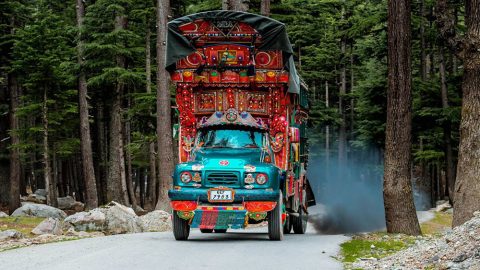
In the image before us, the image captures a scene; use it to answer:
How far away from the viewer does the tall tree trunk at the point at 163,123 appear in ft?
87.6

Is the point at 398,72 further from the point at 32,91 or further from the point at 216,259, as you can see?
the point at 32,91

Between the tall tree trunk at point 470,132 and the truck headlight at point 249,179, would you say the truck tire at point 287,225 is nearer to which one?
the truck headlight at point 249,179

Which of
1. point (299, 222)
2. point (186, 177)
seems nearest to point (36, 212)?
point (299, 222)

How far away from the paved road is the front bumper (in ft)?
3.09

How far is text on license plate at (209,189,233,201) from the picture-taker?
49.4 ft

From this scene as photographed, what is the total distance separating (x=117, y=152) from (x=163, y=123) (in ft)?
24.7

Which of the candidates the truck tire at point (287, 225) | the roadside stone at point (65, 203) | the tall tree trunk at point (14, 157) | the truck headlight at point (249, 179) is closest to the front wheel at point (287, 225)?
the truck tire at point (287, 225)

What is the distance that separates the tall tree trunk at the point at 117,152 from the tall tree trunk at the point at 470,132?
19584 millimetres

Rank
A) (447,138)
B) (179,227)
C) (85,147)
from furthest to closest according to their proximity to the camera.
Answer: (447,138)
(85,147)
(179,227)

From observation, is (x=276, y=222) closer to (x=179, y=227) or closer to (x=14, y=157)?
(x=179, y=227)

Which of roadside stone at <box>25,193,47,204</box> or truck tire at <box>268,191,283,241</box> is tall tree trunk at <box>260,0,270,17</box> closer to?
truck tire at <box>268,191,283,241</box>

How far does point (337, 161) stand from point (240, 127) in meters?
43.0

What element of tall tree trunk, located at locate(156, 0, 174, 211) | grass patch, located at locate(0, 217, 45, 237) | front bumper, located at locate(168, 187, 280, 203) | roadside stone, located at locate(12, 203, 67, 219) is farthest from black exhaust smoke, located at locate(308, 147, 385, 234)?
roadside stone, located at locate(12, 203, 67, 219)

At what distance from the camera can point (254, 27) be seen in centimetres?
1695
